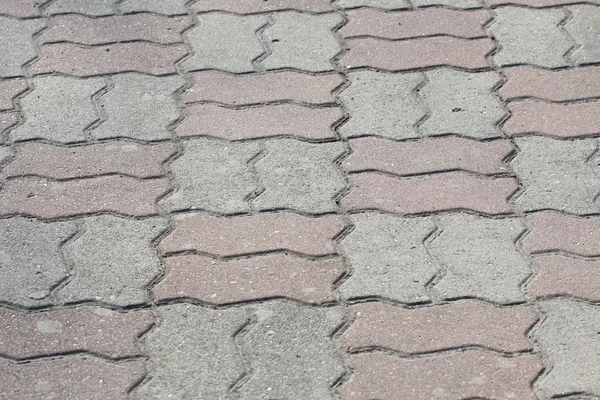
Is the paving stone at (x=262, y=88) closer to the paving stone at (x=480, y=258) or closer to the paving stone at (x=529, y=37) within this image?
the paving stone at (x=529, y=37)

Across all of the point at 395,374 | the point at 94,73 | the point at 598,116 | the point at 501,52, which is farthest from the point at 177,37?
the point at 395,374

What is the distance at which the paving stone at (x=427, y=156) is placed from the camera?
3.93 m

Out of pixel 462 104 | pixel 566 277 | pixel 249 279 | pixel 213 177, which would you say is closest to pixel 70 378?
pixel 249 279

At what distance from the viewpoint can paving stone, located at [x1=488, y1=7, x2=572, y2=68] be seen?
4.51 metres

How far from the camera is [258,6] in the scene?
15.8 feet

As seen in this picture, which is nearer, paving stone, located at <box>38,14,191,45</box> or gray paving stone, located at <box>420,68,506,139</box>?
gray paving stone, located at <box>420,68,506,139</box>

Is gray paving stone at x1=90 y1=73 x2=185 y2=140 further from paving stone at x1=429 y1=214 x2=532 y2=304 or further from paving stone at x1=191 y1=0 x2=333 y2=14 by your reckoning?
paving stone at x1=429 y1=214 x2=532 y2=304

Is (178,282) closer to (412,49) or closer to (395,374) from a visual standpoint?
(395,374)

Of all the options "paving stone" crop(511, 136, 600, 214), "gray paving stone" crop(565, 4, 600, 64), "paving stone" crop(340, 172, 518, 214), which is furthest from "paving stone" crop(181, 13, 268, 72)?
"gray paving stone" crop(565, 4, 600, 64)

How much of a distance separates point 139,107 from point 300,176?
2.28 ft

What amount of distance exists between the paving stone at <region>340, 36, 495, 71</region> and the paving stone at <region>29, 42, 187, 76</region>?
0.66m

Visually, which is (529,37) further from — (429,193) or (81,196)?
(81,196)

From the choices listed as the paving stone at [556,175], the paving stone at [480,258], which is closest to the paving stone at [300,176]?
the paving stone at [480,258]

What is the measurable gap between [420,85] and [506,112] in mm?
340
